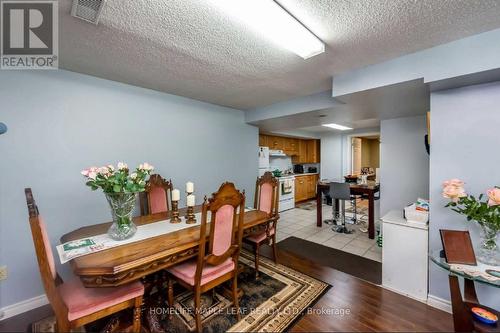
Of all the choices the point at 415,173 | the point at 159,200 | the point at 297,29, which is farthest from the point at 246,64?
the point at 415,173

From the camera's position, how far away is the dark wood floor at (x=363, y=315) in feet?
5.41

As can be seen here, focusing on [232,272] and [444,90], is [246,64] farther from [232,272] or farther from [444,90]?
[232,272]

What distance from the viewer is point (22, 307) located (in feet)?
6.19

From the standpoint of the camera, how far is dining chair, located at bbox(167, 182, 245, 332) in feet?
5.07

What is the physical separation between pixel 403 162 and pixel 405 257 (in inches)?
71.9

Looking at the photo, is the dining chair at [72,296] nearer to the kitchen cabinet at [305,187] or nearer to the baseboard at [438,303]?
the baseboard at [438,303]

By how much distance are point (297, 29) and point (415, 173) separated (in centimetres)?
300

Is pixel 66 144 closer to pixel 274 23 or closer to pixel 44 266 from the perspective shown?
pixel 44 266

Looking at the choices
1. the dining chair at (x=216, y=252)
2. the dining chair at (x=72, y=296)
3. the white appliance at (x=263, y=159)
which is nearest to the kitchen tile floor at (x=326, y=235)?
the white appliance at (x=263, y=159)

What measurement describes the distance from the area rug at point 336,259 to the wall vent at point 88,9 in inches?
125

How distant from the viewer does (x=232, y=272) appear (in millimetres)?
1826

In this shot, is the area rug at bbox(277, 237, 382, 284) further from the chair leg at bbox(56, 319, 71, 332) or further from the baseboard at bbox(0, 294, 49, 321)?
the baseboard at bbox(0, 294, 49, 321)

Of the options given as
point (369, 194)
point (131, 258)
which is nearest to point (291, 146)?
point (369, 194)

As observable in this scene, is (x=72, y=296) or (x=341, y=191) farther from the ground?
(x=341, y=191)
